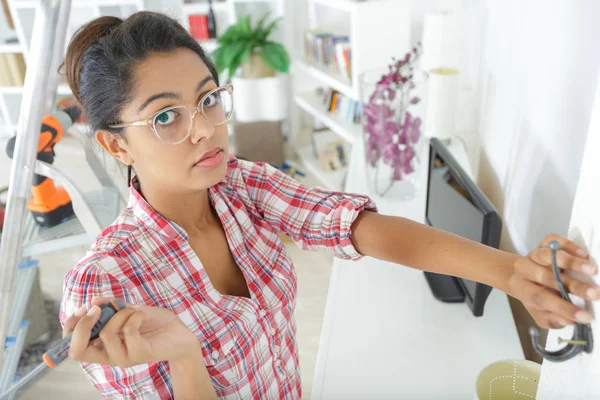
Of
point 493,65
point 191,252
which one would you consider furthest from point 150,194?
point 493,65

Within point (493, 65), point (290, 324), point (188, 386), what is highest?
point (493, 65)

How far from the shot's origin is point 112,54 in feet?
2.80

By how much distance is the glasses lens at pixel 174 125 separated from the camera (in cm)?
85

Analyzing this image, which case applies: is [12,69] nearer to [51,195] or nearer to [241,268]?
[51,195]

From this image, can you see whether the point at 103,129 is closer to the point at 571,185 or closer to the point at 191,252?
the point at 191,252

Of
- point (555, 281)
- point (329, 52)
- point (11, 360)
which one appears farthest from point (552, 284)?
point (329, 52)

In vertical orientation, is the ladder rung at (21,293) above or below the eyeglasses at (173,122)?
below

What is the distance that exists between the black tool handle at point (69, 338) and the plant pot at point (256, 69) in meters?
3.14

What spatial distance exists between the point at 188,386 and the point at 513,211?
3.40 feet

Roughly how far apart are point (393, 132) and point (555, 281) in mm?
1314

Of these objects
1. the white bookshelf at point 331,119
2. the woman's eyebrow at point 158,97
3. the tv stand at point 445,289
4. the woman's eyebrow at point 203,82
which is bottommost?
the white bookshelf at point 331,119

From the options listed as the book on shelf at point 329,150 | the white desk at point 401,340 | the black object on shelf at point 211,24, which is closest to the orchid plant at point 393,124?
the white desk at point 401,340

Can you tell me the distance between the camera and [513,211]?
1.45 meters

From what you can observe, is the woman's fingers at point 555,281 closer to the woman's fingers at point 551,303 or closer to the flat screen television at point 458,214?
the woman's fingers at point 551,303
